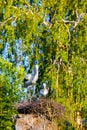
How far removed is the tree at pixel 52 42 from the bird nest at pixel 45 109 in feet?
4.14

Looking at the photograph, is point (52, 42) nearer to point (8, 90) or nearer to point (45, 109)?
point (8, 90)

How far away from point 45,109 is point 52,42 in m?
2.84

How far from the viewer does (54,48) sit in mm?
13539

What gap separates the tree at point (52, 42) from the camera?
13.2 m

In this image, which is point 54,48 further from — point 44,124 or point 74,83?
point 44,124

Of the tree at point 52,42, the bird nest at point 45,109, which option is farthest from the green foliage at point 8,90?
the tree at point 52,42

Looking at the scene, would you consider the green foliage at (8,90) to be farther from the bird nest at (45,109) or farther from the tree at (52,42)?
the tree at (52,42)

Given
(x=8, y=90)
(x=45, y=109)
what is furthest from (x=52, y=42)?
(x=45, y=109)

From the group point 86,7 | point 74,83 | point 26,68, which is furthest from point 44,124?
point 86,7

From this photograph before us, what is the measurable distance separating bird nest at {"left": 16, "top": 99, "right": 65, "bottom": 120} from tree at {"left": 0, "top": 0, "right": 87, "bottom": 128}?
1.26 m

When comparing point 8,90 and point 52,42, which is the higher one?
point 52,42

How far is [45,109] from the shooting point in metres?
11.1

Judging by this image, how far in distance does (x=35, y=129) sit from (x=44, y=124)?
0.33 m

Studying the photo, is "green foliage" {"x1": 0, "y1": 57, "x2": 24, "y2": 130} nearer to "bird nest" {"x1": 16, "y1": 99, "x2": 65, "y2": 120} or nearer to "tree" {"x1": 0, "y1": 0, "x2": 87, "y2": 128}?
"bird nest" {"x1": 16, "y1": 99, "x2": 65, "y2": 120}
